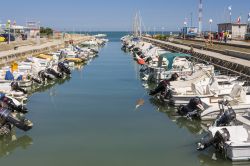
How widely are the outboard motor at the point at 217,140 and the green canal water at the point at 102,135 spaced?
0.40 m

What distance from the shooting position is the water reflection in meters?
16.5

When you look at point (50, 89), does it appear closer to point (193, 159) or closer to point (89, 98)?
point (89, 98)

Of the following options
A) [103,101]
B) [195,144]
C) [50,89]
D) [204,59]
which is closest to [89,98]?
[103,101]

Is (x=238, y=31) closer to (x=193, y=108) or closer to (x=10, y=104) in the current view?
(x=193, y=108)

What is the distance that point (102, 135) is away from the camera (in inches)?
723

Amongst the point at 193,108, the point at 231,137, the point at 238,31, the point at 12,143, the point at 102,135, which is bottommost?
the point at 12,143

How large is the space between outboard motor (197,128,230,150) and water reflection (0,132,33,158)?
6.83 meters

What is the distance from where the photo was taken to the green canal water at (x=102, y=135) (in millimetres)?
15250

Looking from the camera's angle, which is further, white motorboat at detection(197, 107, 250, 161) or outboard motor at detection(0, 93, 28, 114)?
outboard motor at detection(0, 93, 28, 114)

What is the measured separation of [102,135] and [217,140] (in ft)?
18.1

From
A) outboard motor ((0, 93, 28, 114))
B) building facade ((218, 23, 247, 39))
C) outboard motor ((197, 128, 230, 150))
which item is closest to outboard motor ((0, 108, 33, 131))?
outboard motor ((0, 93, 28, 114))

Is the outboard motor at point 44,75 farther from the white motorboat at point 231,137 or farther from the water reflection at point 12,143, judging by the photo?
the white motorboat at point 231,137

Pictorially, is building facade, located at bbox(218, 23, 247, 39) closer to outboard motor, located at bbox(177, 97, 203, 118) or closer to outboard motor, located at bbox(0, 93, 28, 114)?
outboard motor, located at bbox(177, 97, 203, 118)

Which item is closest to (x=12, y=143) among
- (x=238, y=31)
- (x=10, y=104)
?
(x=10, y=104)
